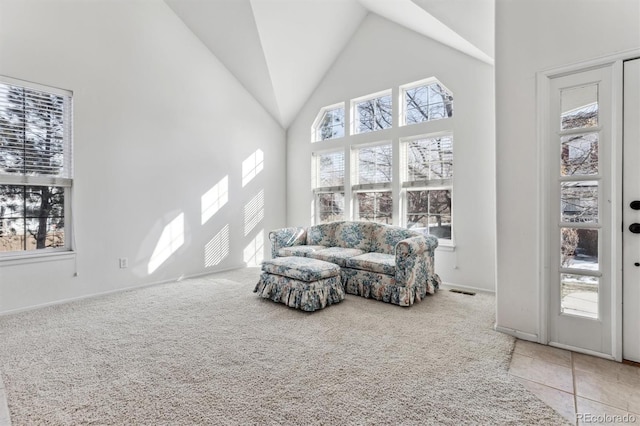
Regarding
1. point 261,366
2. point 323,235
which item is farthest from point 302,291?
point 323,235

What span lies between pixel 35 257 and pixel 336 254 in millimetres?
3346

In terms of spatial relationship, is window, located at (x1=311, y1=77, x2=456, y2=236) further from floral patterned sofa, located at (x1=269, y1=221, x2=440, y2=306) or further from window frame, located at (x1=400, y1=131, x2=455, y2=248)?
floral patterned sofa, located at (x1=269, y1=221, x2=440, y2=306)

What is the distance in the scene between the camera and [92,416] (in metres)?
1.60

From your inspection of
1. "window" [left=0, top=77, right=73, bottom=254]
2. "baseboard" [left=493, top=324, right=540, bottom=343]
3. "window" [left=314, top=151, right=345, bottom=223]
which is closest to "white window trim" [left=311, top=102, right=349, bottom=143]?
"window" [left=314, top=151, right=345, bottom=223]

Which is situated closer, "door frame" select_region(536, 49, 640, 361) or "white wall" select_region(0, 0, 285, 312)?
"door frame" select_region(536, 49, 640, 361)

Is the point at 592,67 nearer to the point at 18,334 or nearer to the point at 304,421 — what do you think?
the point at 304,421

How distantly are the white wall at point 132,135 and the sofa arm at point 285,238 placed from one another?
96 centimetres

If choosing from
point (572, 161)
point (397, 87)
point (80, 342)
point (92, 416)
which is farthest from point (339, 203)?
point (92, 416)

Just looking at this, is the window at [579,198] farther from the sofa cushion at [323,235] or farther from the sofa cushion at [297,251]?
the sofa cushion at [323,235]

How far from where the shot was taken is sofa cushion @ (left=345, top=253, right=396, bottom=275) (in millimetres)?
3490

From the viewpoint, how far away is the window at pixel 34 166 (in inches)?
127

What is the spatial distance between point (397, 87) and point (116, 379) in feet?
15.1

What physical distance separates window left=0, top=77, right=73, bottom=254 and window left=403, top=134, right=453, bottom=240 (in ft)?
14.2

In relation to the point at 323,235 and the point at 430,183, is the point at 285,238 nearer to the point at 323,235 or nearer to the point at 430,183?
the point at 323,235
